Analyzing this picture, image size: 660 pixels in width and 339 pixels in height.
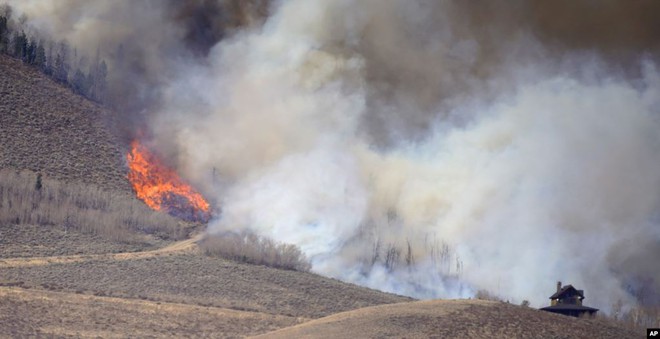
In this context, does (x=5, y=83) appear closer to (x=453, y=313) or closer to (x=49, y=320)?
(x=49, y=320)

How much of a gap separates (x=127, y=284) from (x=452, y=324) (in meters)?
38.9

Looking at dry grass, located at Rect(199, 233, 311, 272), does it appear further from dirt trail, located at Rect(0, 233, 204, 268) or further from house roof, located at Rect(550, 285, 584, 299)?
house roof, located at Rect(550, 285, 584, 299)

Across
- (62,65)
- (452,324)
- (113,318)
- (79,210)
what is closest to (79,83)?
(62,65)

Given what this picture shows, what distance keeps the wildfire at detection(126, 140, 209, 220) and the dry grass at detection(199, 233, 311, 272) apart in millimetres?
17962

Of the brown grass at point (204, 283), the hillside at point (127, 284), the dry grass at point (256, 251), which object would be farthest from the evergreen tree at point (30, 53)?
the brown grass at point (204, 283)

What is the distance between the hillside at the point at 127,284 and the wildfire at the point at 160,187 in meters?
2.21

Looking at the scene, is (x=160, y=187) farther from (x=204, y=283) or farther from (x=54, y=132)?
(x=204, y=283)

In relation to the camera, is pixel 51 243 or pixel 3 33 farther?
pixel 3 33

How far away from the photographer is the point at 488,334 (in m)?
101

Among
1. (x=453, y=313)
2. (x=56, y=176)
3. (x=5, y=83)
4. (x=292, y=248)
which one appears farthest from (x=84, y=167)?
(x=453, y=313)

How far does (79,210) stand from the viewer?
497ft

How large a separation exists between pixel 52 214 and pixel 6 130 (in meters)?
26.0

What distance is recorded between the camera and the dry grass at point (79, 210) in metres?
146

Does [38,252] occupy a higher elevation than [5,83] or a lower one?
lower
